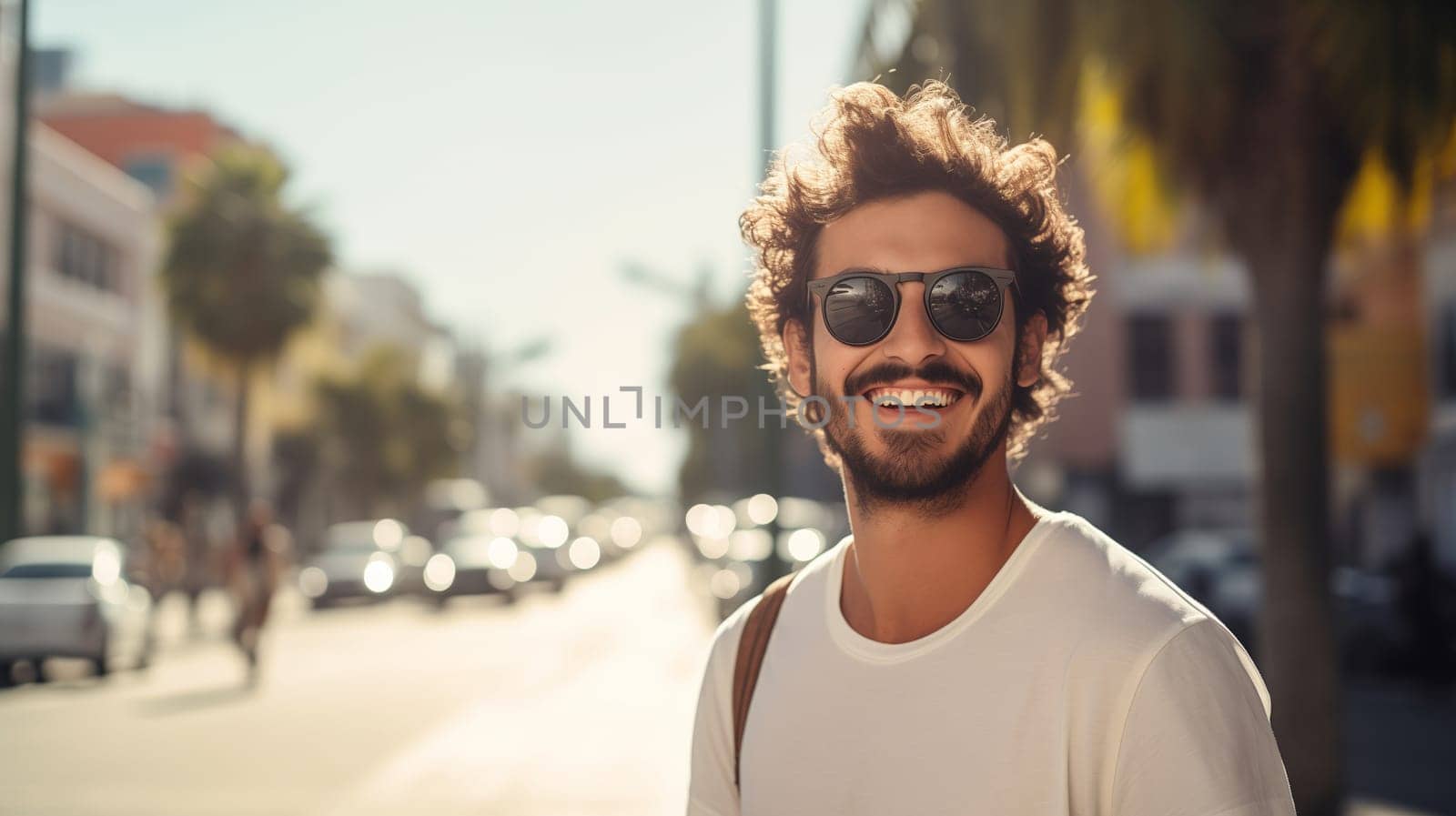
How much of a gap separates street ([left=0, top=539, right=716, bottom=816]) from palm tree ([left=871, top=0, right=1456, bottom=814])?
11.6 ft

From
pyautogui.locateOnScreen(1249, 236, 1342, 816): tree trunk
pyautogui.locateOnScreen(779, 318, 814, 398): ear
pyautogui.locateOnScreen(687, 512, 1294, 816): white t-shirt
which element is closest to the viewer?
pyautogui.locateOnScreen(687, 512, 1294, 816): white t-shirt

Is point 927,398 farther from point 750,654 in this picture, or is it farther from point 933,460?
point 750,654

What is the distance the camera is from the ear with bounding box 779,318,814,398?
2.77 metres

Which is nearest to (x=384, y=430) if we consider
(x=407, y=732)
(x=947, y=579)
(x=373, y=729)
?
(x=373, y=729)

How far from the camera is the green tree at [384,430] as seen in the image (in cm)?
6631

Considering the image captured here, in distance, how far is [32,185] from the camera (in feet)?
136

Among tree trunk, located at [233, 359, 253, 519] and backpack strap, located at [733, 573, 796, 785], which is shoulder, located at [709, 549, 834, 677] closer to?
backpack strap, located at [733, 573, 796, 785]

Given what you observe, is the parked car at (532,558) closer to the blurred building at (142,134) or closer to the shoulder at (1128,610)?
the blurred building at (142,134)

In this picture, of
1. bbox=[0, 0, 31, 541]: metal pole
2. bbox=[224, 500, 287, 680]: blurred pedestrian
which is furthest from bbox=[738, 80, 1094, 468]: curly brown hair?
Answer: bbox=[0, 0, 31, 541]: metal pole

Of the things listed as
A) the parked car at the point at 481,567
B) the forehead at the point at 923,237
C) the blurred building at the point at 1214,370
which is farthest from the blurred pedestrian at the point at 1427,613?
the parked car at the point at 481,567

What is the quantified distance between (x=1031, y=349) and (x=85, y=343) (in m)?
46.0

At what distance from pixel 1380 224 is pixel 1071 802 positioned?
7.65 m

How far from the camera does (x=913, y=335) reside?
2.46m

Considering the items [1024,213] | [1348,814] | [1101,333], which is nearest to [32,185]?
[1101,333]
